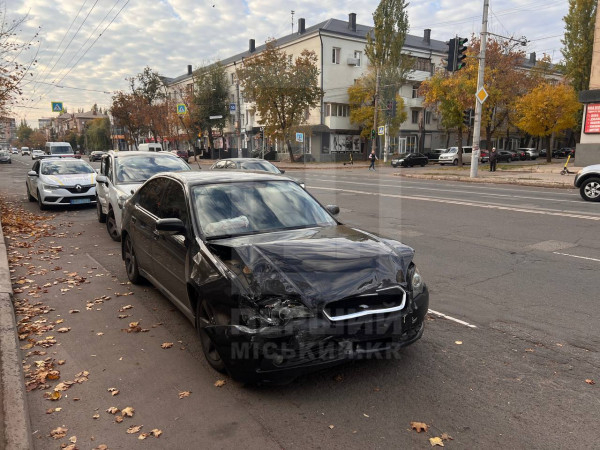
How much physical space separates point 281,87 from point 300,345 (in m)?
45.3

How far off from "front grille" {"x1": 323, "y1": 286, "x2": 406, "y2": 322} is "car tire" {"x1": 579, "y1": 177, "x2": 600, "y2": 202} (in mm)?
14525

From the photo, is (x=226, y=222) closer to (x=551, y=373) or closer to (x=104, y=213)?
(x=551, y=373)

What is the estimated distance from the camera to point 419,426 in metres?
3.04

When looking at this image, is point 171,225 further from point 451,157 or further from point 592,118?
point 451,157

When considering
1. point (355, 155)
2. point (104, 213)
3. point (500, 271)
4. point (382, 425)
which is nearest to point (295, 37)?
point (355, 155)

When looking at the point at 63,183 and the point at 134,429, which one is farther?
the point at 63,183

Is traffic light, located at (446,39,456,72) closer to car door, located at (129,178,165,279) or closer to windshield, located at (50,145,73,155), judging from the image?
car door, located at (129,178,165,279)

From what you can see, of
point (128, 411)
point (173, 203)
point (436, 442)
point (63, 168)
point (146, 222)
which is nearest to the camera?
point (436, 442)

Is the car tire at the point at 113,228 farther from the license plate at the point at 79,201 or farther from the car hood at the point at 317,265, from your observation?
the car hood at the point at 317,265

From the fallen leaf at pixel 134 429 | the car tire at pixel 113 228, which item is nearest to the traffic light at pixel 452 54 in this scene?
the car tire at pixel 113 228

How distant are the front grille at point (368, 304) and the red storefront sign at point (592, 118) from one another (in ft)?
103

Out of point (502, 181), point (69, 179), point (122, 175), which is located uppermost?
point (122, 175)

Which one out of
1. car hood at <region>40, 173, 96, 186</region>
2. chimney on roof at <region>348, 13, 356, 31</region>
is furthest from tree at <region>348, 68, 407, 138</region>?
car hood at <region>40, 173, 96, 186</region>

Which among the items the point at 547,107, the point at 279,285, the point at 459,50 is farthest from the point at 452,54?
the point at 279,285
